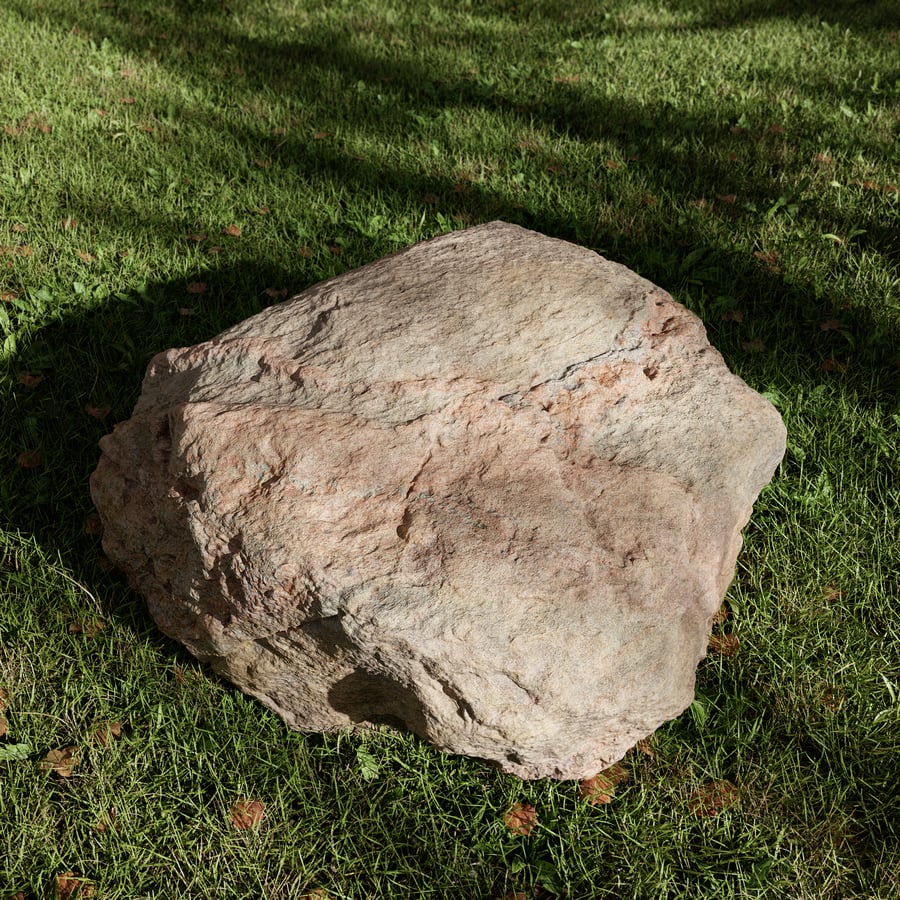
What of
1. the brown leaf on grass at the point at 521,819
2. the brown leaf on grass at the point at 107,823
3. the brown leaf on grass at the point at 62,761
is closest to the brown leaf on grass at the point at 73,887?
the brown leaf on grass at the point at 107,823

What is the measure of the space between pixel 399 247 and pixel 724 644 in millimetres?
2604

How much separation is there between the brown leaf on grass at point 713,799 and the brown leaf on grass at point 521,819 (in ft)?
1.46

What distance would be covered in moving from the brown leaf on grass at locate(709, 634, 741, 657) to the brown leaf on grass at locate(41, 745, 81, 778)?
1.95 meters

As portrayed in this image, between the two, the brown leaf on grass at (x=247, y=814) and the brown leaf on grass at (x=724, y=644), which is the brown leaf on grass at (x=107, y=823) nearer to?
the brown leaf on grass at (x=247, y=814)

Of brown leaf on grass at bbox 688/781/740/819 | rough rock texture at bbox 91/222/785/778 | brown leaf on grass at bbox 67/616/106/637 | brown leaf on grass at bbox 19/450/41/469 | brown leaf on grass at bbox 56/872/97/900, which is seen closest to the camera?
rough rock texture at bbox 91/222/785/778

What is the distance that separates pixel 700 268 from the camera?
4.34 m

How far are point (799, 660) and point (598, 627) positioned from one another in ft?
3.36

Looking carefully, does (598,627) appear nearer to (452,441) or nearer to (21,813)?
(452,441)

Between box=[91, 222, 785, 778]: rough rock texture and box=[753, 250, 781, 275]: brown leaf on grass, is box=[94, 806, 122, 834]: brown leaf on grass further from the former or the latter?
box=[753, 250, 781, 275]: brown leaf on grass

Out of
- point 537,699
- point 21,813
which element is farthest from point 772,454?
point 21,813

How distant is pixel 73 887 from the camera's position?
2.18 metres

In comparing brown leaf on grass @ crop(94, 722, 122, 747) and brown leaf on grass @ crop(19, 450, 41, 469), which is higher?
brown leaf on grass @ crop(19, 450, 41, 469)

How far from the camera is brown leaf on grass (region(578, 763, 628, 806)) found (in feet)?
7.82

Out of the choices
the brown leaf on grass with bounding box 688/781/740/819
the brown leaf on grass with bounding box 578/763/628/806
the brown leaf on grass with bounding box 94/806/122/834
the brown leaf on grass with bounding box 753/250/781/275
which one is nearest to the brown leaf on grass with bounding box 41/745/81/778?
the brown leaf on grass with bounding box 94/806/122/834
